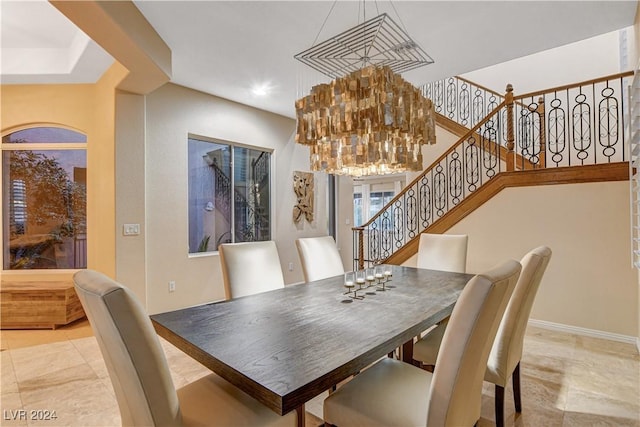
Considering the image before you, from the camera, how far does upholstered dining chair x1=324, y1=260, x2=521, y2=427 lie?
102cm

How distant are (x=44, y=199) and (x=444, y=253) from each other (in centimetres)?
463

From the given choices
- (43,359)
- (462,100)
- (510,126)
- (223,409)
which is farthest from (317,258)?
(462,100)

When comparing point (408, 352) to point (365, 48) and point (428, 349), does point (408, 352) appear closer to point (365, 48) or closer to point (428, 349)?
point (428, 349)

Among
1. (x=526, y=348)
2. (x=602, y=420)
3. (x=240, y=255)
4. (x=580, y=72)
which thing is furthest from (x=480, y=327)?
(x=580, y=72)

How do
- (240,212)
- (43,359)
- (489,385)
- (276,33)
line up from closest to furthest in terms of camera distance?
1. (489,385)
2. (43,359)
3. (276,33)
4. (240,212)

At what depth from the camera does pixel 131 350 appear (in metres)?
0.96

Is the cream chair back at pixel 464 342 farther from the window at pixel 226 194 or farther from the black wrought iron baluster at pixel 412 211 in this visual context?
the black wrought iron baluster at pixel 412 211

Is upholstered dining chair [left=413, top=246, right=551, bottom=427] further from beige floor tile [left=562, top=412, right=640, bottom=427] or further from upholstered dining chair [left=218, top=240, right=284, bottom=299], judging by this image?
upholstered dining chair [left=218, top=240, right=284, bottom=299]

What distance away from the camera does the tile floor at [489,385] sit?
1.89m

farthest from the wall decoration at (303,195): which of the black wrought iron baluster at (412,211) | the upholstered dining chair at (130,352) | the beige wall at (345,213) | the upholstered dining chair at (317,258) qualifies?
the upholstered dining chair at (130,352)

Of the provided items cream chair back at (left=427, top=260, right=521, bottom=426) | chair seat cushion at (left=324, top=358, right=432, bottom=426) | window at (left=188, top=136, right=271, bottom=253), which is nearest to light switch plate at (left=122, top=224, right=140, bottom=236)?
window at (left=188, top=136, right=271, bottom=253)

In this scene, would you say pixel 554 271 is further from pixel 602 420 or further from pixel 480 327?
pixel 480 327

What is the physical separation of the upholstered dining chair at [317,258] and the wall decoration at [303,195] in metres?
2.21

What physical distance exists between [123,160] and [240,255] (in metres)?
1.98
